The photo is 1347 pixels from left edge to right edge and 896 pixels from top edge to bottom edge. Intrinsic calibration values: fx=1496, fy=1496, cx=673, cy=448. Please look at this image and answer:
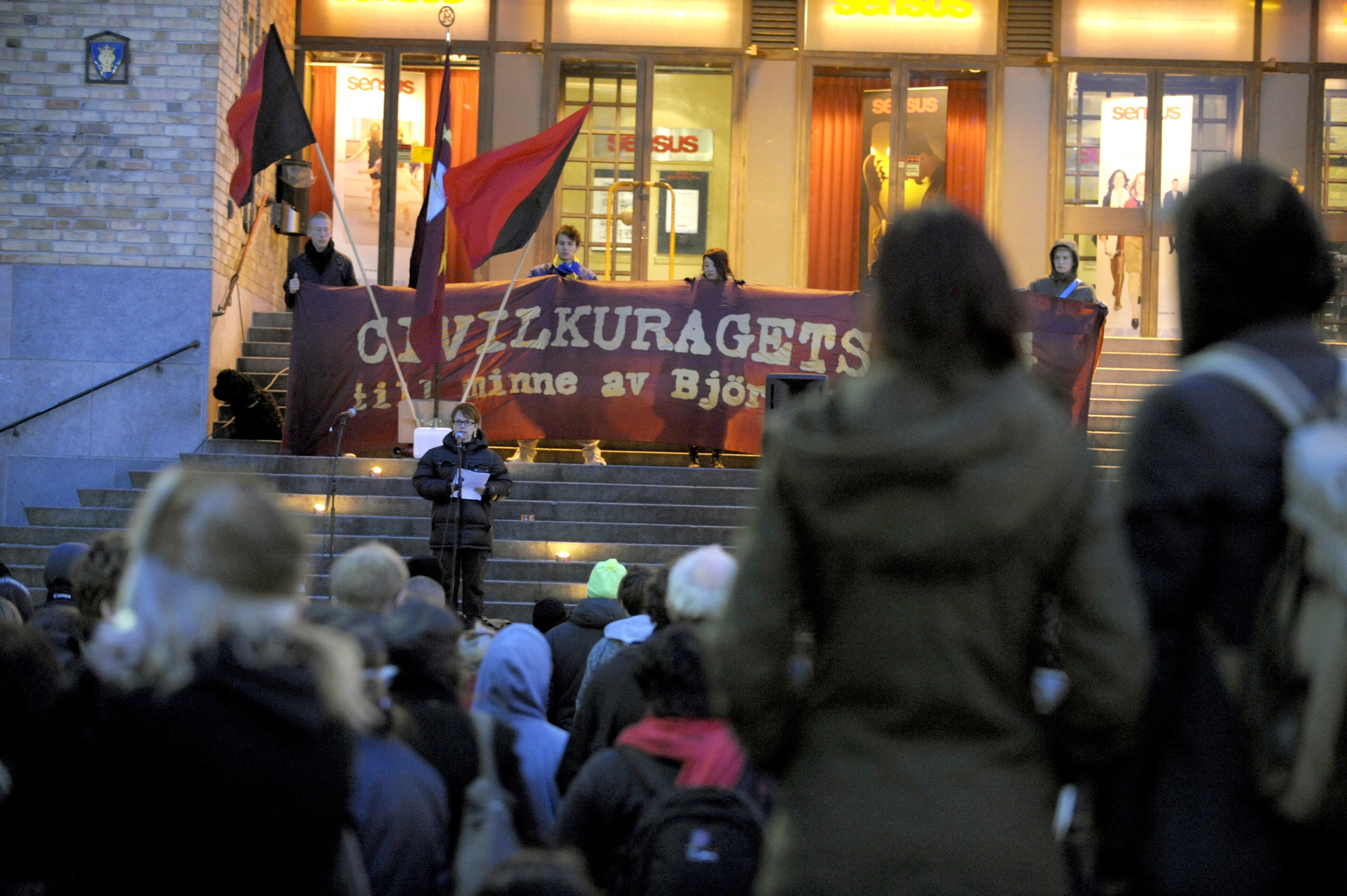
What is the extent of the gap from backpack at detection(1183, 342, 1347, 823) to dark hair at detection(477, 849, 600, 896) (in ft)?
3.66

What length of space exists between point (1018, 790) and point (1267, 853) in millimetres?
420

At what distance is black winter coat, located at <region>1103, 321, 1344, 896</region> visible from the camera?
225 centimetres

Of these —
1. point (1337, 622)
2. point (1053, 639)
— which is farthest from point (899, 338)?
point (1053, 639)

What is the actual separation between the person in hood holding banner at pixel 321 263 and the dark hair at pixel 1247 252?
1331 centimetres

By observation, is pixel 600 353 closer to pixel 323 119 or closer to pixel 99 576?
pixel 323 119

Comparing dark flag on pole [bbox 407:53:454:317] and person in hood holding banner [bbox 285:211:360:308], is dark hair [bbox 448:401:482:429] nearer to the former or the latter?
dark flag on pole [bbox 407:53:454:317]

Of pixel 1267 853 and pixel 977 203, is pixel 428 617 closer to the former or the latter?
pixel 1267 853

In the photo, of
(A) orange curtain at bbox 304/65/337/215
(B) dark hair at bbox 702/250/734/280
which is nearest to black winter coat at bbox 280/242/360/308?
(B) dark hair at bbox 702/250/734/280

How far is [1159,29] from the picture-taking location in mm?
19781

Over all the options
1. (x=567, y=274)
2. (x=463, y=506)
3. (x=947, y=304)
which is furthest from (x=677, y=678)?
(x=567, y=274)

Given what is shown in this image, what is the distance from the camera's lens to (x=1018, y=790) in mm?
2154

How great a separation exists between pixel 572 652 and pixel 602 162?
14.1 metres

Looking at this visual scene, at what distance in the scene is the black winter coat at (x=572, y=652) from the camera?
6.52 metres

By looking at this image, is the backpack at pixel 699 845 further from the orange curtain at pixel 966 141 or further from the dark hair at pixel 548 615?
the orange curtain at pixel 966 141
